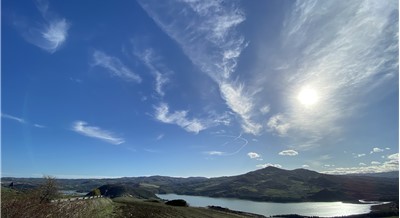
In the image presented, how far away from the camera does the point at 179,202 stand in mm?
88062

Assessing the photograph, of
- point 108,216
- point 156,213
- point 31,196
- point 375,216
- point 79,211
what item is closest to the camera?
point 31,196

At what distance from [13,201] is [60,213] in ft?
14.1

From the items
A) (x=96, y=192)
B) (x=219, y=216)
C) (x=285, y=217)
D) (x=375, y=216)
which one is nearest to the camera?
(x=219, y=216)

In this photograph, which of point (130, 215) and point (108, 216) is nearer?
point (108, 216)

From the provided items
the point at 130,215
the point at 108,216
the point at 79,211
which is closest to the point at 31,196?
the point at 79,211

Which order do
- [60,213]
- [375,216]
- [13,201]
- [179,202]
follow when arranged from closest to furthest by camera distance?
[13,201] → [60,213] → [179,202] → [375,216]

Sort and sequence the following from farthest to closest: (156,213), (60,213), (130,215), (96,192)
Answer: (96,192) → (156,213) → (130,215) → (60,213)

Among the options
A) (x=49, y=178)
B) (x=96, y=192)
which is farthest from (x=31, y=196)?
(x=96, y=192)

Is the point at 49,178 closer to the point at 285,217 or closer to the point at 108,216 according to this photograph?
the point at 108,216

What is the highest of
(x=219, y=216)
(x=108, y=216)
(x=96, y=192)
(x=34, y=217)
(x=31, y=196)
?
(x=96, y=192)

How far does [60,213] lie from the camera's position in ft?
64.4

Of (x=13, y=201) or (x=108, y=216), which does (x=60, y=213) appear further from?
(x=108, y=216)

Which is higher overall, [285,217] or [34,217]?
[285,217]

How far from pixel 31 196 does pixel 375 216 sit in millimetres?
127149
